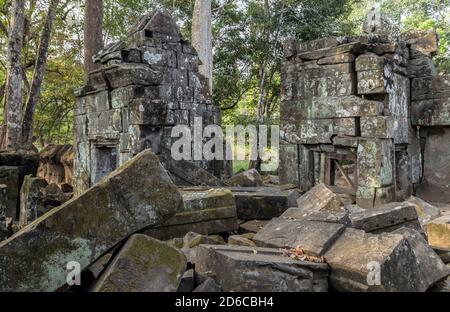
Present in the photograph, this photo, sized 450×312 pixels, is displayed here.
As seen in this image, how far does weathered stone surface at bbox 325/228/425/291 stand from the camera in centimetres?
266

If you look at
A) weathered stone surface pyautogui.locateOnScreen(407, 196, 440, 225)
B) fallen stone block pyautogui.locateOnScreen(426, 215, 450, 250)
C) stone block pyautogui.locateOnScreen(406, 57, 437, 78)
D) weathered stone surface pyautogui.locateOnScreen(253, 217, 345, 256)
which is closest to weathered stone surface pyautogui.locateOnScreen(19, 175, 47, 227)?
weathered stone surface pyautogui.locateOnScreen(253, 217, 345, 256)

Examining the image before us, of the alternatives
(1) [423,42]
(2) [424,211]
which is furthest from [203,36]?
(2) [424,211]

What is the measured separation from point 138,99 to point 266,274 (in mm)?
4067

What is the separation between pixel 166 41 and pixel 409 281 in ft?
20.1

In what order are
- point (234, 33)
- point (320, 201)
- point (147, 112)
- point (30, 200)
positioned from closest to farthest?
1. point (320, 201)
2. point (30, 200)
3. point (147, 112)
4. point (234, 33)

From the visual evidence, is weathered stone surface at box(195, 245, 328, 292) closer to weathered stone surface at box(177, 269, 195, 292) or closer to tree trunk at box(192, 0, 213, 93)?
weathered stone surface at box(177, 269, 195, 292)

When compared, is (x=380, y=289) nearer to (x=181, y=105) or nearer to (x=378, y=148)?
(x=378, y=148)

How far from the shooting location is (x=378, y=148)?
6.86 m

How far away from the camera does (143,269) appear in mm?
2473

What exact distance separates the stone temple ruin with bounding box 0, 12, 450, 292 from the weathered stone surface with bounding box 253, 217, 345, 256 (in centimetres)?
2

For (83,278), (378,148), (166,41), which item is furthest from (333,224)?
(166,41)

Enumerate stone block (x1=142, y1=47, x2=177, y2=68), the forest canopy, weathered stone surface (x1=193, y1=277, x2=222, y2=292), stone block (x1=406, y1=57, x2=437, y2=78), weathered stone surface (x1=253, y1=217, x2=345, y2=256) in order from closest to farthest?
1. weathered stone surface (x1=193, y1=277, x2=222, y2=292)
2. weathered stone surface (x1=253, y1=217, x2=345, y2=256)
3. stone block (x1=142, y1=47, x2=177, y2=68)
4. stone block (x1=406, y1=57, x2=437, y2=78)
5. the forest canopy

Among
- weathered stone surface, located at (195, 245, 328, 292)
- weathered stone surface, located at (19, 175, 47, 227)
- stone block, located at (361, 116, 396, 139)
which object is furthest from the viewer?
stone block, located at (361, 116, 396, 139)

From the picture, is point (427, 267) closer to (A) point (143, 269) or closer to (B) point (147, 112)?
(A) point (143, 269)
